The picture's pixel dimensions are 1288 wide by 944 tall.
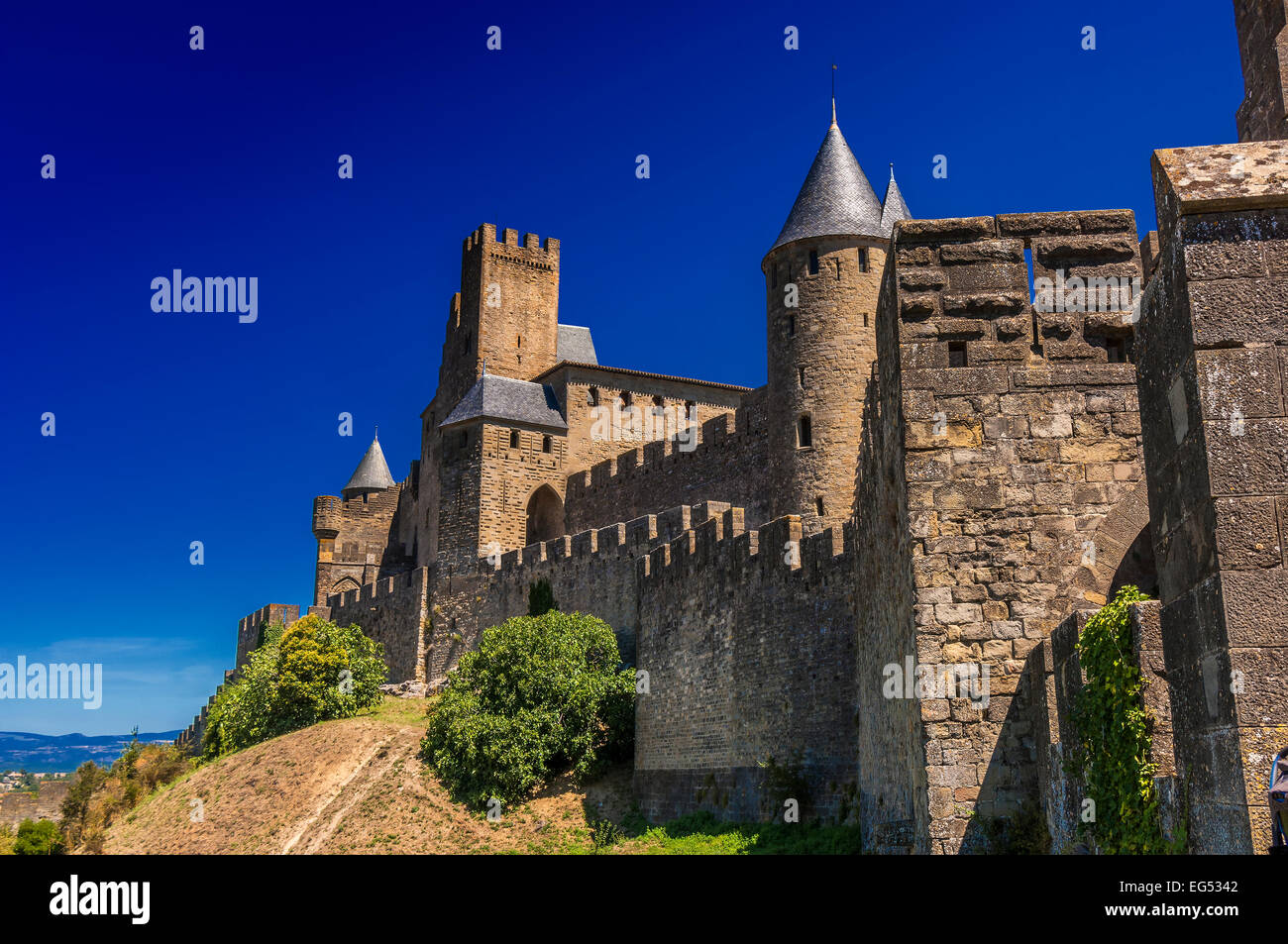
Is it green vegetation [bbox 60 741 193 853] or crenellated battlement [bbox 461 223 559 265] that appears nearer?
green vegetation [bbox 60 741 193 853]

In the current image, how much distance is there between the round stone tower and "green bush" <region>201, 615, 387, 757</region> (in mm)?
13414

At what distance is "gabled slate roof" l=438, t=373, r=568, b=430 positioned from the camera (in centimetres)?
4294

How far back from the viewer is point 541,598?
34938mm

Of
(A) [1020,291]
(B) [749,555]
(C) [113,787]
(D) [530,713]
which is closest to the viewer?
(A) [1020,291]

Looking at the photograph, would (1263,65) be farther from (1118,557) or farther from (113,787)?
(113,787)

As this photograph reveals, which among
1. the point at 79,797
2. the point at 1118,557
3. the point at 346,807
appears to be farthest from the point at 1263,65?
the point at 79,797

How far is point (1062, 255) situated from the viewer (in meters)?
8.81

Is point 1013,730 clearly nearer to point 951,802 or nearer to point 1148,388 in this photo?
point 951,802

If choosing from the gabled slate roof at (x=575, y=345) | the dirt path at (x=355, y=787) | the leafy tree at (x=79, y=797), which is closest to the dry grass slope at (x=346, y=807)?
the dirt path at (x=355, y=787)

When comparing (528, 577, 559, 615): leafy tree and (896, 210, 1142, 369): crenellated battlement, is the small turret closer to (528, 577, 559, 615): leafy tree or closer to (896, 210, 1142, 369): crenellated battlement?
(528, 577, 559, 615): leafy tree

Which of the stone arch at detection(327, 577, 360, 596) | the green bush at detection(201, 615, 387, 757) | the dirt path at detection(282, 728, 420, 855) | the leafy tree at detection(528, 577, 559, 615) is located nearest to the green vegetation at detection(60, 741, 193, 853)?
the green bush at detection(201, 615, 387, 757)

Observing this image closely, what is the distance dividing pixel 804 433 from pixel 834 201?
6.40 metres

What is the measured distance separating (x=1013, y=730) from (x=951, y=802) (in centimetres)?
64
